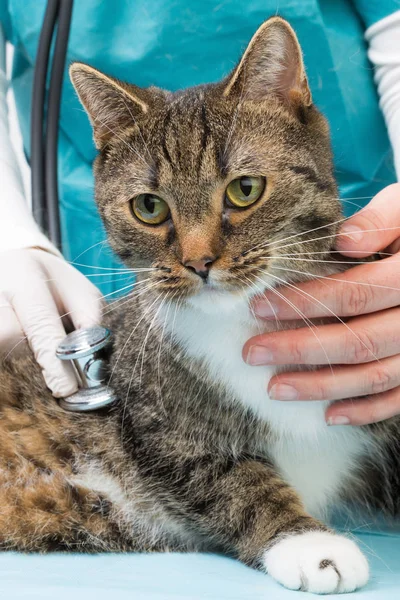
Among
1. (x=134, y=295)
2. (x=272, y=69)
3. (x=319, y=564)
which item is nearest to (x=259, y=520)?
(x=319, y=564)

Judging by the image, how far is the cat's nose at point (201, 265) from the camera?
1.02m

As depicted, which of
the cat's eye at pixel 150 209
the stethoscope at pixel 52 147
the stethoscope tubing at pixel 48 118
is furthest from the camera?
the stethoscope tubing at pixel 48 118

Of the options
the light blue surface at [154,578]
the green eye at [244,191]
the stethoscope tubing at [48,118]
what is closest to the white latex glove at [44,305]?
the stethoscope tubing at [48,118]

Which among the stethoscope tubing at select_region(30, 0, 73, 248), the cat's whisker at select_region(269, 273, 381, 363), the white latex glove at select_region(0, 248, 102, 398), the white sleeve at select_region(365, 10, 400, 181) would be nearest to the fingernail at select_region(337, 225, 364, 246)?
the cat's whisker at select_region(269, 273, 381, 363)

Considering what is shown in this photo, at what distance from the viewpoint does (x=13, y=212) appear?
1.53 meters

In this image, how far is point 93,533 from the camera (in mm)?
1203

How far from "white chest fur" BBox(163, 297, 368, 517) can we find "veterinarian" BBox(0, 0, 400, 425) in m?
0.04

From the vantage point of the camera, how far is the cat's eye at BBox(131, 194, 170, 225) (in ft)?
3.70

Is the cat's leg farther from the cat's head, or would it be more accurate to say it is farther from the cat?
the cat's head

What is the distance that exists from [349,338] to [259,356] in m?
0.14

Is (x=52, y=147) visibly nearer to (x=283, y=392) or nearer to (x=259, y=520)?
(x=283, y=392)

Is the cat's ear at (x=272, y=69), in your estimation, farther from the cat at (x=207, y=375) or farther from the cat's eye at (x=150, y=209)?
the cat's eye at (x=150, y=209)

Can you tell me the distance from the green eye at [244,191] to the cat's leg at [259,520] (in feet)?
1.39

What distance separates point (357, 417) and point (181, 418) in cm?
29
